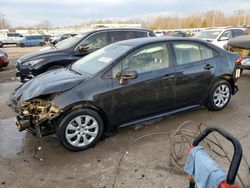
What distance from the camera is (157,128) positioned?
4.88 meters

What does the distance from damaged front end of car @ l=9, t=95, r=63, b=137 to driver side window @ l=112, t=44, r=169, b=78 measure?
107cm

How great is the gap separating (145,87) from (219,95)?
1.95 meters

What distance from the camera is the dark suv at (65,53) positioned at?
24.5ft

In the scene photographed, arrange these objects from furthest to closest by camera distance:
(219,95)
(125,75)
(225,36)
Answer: (225,36), (219,95), (125,75)

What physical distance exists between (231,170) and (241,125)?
373 centimetres

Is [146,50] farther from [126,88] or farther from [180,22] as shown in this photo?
[180,22]

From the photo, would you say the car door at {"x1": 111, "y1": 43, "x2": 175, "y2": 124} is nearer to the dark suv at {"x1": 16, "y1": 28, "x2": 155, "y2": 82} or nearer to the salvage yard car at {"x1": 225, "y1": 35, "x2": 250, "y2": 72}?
the dark suv at {"x1": 16, "y1": 28, "x2": 155, "y2": 82}

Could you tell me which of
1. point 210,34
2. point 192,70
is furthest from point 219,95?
point 210,34

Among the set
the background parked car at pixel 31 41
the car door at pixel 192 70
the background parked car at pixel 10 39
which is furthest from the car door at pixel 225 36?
the background parked car at pixel 10 39

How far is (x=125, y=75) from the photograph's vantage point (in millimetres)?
4242

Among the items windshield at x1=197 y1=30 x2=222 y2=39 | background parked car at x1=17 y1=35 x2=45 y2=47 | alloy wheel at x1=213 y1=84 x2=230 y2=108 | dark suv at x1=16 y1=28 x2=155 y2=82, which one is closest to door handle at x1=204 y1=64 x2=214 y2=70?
alloy wheel at x1=213 y1=84 x2=230 y2=108

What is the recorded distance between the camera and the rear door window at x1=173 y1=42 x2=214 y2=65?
496cm

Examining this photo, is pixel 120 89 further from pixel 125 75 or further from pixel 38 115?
pixel 38 115

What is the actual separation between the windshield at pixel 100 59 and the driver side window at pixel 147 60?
161mm
